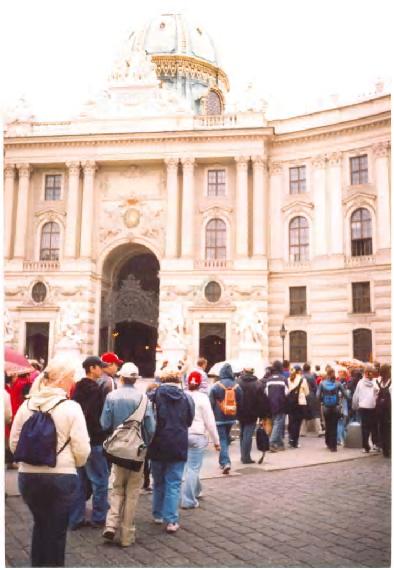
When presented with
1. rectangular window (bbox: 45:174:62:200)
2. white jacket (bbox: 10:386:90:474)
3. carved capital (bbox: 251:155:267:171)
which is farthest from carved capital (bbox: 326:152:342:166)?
white jacket (bbox: 10:386:90:474)

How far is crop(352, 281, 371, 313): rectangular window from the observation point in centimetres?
3062

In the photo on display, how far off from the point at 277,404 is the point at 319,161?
22.8 m

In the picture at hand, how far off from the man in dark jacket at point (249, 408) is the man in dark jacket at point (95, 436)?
5013 mm

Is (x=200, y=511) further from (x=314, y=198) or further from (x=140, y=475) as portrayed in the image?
(x=314, y=198)

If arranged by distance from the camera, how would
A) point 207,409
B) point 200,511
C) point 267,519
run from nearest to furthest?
point 267,519 < point 200,511 < point 207,409

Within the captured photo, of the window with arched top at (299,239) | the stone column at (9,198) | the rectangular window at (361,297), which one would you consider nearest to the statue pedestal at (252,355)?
the rectangular window at (361,297)

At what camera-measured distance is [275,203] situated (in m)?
34.6

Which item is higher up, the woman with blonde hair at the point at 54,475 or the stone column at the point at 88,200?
the stone column at the point at 88,200

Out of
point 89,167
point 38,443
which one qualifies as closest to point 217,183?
point 89,167

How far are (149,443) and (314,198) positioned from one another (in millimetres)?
28504

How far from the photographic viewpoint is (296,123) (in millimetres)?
34406

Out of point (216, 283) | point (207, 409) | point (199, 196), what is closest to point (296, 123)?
point (199, 196)

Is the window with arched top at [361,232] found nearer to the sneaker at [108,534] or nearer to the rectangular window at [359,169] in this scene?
the rectangular window at [359,169]

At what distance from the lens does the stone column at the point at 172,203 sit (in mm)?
34031
